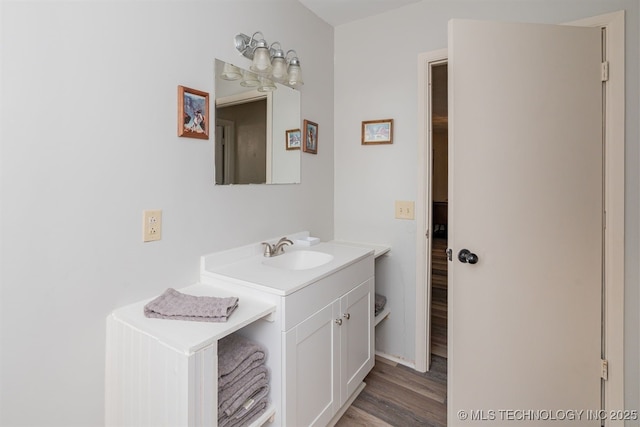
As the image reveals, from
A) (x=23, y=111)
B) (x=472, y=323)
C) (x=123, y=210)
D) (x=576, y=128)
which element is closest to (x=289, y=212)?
(x=123, y=210)

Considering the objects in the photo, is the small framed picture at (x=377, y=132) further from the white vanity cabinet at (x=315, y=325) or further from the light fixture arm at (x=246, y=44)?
the light fixture arm at (x=246, y=44)

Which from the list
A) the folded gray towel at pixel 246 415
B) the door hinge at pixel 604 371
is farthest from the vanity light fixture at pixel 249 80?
the door hinge at pixel 604 371

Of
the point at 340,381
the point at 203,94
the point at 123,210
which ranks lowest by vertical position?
the point at 340,381

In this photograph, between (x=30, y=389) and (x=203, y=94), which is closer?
(x=30, y=389)

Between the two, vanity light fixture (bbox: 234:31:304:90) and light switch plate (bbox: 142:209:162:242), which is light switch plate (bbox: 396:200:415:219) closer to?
vanity light fixture (bbox: 234:31:304:90)

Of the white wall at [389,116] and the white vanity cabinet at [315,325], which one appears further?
the white wall at [389,116]

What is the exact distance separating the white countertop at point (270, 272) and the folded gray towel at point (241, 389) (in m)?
0.32

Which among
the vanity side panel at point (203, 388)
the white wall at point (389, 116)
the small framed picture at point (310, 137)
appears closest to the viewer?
the vanity side panel at point (203, 388)

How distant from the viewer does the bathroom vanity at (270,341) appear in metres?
0.97

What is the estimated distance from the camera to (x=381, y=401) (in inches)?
72.4

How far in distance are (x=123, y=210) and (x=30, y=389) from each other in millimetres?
617

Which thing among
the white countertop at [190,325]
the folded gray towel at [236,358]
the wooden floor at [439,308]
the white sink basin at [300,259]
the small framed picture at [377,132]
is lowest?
the wooden floor at [439,308]

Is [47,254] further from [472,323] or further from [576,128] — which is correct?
[576,128]

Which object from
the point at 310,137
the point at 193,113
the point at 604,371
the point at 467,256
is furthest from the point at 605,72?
the point at 193,113
